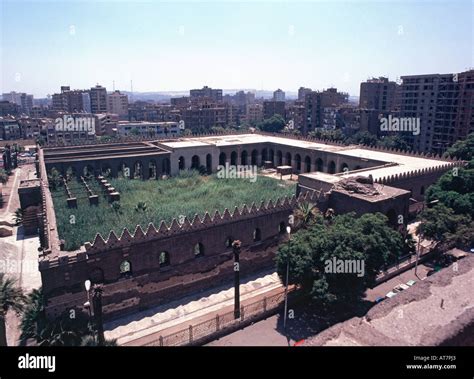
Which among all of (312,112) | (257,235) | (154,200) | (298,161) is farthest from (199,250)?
(312,112)

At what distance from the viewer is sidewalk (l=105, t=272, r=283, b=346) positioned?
77.8 feet

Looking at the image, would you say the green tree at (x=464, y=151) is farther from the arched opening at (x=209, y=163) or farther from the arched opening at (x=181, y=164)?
the arched opening at (x=181, y=164)

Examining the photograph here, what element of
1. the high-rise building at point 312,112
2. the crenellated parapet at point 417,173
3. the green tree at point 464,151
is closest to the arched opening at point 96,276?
the crenellated parapet at point 417,173

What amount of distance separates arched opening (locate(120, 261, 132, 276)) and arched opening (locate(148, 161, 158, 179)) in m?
27.3

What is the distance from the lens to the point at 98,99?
15550 centimetres

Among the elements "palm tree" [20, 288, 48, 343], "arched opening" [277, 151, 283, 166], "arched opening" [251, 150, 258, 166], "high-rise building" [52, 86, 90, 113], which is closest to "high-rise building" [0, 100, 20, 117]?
"high-rise building" [52, 86, 90, 113]

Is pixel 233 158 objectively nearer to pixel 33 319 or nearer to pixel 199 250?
pixel 199 250

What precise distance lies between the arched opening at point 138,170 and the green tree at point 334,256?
3290 cm

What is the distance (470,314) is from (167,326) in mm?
17250

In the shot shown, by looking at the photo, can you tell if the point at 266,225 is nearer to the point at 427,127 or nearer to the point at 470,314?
the point at 470,314

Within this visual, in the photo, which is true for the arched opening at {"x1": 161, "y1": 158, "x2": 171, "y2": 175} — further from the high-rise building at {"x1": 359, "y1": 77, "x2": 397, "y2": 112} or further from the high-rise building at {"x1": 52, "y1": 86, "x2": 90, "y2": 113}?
the high-rise building at {"x1": 52, "y1": 86, "x2": 90, "y2": 113}
